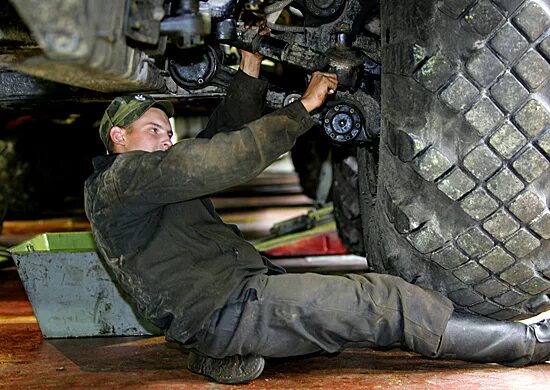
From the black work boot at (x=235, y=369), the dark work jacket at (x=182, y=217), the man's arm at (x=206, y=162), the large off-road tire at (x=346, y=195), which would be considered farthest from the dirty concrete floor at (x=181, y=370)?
the large off-road tire at (x=346, y=195)

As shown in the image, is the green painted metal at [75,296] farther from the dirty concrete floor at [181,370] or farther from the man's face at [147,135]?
the man's face at [147,135]

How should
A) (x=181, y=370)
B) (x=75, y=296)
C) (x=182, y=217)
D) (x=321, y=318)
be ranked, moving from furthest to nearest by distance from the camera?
1. (x=75, y=296)
2. (x=181, y=370)
3. (x=182, y=217)
4. (x=321, y=318)

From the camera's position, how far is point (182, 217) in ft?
9.15

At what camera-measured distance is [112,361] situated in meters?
3.06

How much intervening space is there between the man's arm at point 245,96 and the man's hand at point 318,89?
0.21m

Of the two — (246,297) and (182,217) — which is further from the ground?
(182,217)

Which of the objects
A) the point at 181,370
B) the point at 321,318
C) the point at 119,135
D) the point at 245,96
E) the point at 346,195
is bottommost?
the point at 181,370

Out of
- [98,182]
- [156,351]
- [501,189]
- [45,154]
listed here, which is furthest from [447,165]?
[45,154]

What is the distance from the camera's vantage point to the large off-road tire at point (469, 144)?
2.35m

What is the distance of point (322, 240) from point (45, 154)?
3295 mm

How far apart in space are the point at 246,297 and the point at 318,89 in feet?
2.14

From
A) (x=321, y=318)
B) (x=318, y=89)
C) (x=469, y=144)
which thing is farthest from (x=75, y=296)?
(x=469, y=144)

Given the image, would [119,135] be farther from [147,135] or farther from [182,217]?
[182,217]

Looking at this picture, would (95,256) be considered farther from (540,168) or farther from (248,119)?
(540,168)
